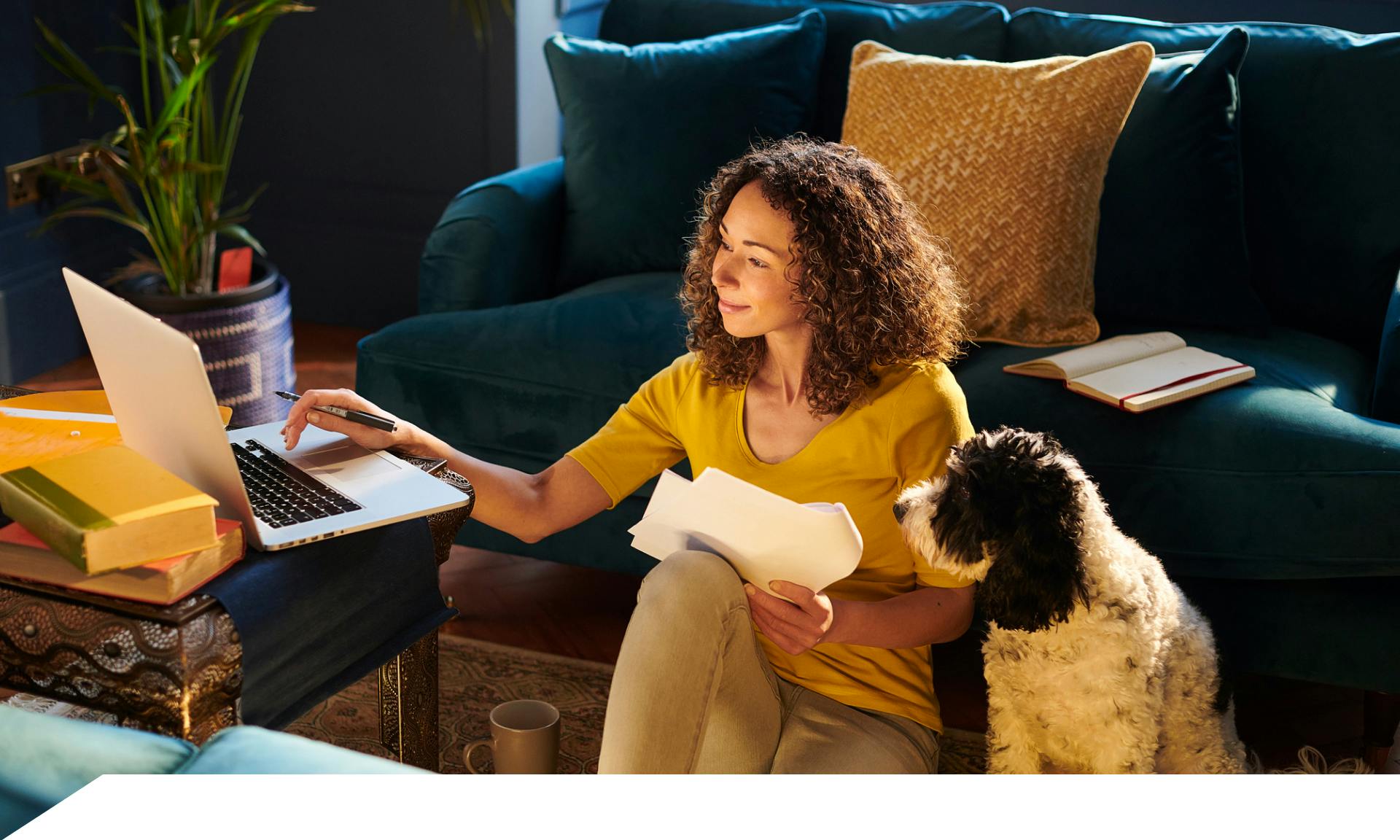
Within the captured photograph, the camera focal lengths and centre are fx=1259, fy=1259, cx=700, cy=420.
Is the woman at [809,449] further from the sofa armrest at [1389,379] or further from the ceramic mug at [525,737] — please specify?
the sofa armrest at [1389,379]

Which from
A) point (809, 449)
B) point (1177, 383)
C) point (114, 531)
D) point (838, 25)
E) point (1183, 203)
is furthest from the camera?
point (838, 25)

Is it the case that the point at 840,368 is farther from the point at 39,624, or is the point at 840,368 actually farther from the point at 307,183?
the point at 307,183

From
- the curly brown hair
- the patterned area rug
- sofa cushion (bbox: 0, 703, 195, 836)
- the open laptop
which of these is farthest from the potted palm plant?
sofa cushion (bbox: 0, 703, 195, 836)

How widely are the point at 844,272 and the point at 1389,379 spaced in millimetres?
1124

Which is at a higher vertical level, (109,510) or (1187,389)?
(109,510)

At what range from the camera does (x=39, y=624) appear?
3.60 feet

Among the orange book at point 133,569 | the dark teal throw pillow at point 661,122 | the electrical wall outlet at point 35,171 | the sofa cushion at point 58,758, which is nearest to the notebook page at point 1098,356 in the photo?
the dark teal throw pillow at point 661,122

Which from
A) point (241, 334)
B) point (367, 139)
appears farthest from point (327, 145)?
point (241, 334)

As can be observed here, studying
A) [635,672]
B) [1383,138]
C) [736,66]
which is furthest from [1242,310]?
[635,672]

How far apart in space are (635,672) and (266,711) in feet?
1.24

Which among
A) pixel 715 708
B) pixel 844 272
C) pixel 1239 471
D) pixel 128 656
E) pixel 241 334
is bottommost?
pixel 241 334

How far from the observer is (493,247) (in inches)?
99.4

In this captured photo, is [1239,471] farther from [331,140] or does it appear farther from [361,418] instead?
[331,140]

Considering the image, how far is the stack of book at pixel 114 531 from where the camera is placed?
106cm
